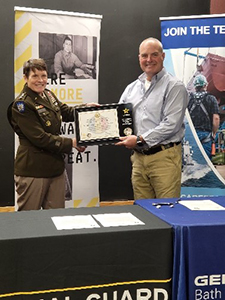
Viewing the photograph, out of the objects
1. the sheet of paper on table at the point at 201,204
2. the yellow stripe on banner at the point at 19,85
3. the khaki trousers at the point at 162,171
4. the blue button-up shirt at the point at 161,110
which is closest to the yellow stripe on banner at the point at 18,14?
the yellow stripe on banner at the point at 19,85

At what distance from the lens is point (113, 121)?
3510 mm

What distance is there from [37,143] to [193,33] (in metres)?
2.10

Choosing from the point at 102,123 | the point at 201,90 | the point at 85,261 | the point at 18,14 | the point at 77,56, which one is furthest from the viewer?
the point at 201,90

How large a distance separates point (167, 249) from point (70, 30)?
2.66 m

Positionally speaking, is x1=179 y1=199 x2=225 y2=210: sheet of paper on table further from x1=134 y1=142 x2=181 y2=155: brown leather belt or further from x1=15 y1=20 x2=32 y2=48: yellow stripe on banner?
x1=15 y1=20 x2=32 y2=48: yellow stripe on banner

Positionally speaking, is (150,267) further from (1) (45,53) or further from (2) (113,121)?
(1) (45,53)

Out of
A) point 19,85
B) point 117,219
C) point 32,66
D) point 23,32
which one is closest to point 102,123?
point 32,66

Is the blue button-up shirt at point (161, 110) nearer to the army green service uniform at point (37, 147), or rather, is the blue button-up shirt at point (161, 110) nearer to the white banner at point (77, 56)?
the army green service uniform at point (37, 147)

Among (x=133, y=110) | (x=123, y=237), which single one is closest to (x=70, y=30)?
(x=133, y=110)

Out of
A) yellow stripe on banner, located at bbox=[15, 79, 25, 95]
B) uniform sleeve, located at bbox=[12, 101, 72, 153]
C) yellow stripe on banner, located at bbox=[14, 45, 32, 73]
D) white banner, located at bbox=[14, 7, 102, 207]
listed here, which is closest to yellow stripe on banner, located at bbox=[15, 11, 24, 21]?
white banner, located at bbox=[14, 7, 102, 207]

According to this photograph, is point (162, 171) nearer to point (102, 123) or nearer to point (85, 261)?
point (102, 123)

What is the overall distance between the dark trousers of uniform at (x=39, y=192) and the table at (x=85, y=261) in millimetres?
1311

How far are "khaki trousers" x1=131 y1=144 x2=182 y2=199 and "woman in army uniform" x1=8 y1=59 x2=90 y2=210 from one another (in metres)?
0.54

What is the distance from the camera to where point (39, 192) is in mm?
3348
